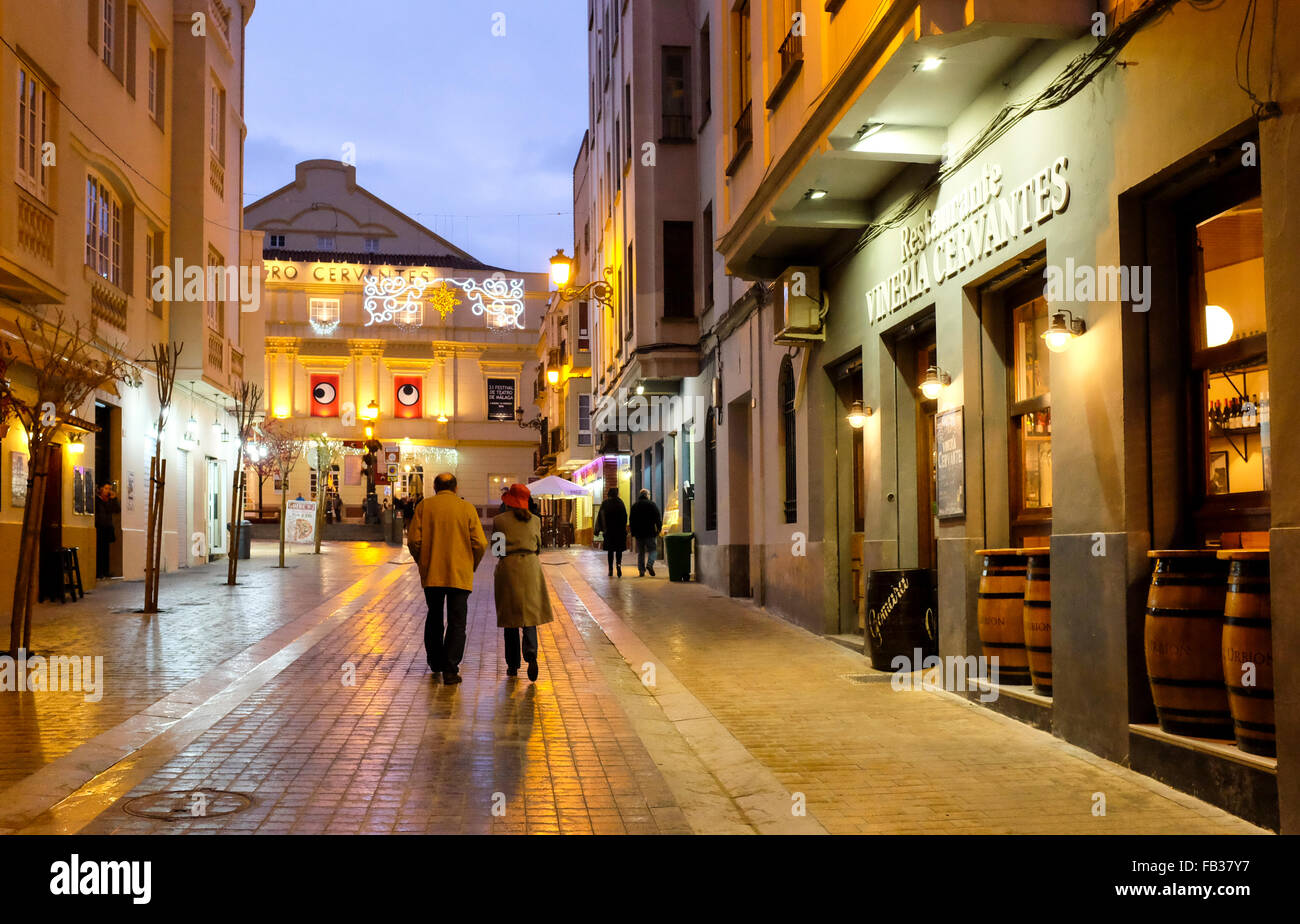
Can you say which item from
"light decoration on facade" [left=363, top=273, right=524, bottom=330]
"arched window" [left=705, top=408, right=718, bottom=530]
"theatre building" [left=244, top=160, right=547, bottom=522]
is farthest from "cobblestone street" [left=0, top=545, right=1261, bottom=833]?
"light decoration on facade" [left=363, top=273, right=524, bottom=330]

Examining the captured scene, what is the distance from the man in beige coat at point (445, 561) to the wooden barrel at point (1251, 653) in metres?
6.28

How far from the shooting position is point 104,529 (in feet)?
70.0

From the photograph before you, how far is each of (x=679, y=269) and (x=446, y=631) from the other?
40.9 feet

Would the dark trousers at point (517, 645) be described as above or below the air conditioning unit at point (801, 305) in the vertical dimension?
below

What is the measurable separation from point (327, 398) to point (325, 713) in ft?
192

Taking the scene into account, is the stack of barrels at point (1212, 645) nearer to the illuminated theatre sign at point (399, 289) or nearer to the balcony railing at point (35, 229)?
the balcony railing at point (35, 229)

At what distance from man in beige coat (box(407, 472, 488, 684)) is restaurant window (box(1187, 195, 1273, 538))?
19.1 ft

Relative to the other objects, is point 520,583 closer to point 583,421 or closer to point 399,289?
point 583,421

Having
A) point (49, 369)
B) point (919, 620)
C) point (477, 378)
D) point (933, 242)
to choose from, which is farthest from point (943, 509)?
point (477, 378)

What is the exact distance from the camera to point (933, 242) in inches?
409

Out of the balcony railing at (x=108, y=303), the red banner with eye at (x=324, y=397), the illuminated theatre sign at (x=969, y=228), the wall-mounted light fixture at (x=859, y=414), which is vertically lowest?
the wall-mounted light fixture at (x=859, y=414)

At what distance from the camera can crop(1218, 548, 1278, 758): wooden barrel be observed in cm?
562

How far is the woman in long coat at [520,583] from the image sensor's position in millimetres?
10523

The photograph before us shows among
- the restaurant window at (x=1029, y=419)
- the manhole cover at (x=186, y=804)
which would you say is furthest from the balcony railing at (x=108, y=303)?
the restaurant window at (x=1029, y=419)
